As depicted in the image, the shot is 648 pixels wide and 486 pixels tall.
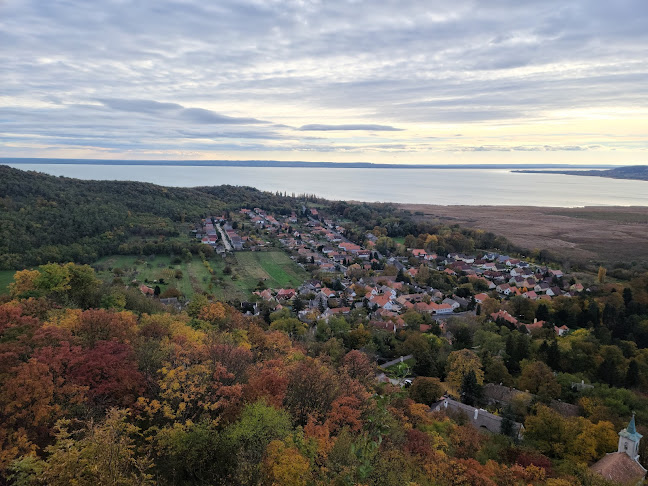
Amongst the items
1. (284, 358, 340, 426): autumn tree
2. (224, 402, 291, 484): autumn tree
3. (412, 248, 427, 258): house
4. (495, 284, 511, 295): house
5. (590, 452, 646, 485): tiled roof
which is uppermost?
(224, 402, 291, 484): autumn tree

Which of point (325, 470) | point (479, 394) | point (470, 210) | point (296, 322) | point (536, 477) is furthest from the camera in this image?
point (470, 210)

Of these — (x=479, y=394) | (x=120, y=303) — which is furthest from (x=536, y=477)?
(x=120, y=303)

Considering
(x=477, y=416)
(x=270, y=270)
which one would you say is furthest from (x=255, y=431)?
(x=270, y=270)

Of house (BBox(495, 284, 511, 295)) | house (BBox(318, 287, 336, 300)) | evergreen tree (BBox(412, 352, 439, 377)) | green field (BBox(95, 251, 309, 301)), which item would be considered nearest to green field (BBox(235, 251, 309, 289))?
green field (BBox(95, 251, 309, 301))

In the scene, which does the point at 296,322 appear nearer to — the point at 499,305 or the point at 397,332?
the point at 397,332

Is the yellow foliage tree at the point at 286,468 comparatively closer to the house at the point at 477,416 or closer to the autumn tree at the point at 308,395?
the autumn tree at the point at 308,395

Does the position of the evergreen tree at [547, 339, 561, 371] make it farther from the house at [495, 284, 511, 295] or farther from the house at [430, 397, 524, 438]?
the house at [495, 284, 511, 295]

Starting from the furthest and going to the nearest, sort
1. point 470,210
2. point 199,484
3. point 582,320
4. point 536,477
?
point 470,210 < point 582,320 < point 536,477 < point 199,484

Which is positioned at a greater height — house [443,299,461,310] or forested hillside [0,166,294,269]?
forested hillside [0,166,294,269]
